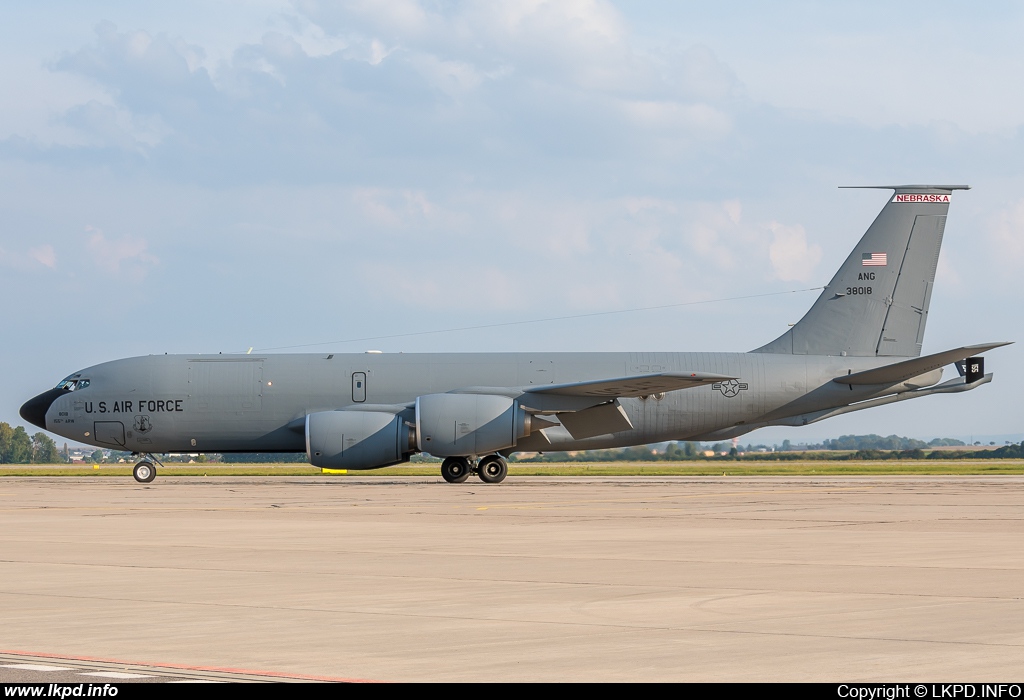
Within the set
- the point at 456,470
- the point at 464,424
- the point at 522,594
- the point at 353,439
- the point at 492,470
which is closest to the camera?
the point at 522,594

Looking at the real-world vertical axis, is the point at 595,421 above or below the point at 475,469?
above

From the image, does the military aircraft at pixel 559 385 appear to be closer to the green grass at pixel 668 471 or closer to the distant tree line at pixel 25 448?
the green grass at pixel 668 471

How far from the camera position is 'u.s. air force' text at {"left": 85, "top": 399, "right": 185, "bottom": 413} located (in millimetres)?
41719

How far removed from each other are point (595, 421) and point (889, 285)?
11326 millimetres

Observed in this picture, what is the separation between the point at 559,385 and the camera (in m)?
39.6

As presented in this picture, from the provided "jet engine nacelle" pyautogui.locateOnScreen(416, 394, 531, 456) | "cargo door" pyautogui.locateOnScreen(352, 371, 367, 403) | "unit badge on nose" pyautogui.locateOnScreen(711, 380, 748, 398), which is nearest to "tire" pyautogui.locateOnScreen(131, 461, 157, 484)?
"cargo door" pyautogui.locateOnScreen(352, 371, 367, 403)

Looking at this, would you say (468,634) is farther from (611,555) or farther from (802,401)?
(802,401)

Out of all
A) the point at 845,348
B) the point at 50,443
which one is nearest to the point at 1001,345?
the point at 845,348

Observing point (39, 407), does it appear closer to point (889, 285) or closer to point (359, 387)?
point (359, 387)

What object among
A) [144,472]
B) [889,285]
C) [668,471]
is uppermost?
[889,285]

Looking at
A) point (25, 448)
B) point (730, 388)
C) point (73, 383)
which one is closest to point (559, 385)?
point (730, 388)

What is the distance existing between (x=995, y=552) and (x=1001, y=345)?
22879 mm

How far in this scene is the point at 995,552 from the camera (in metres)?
16.1
